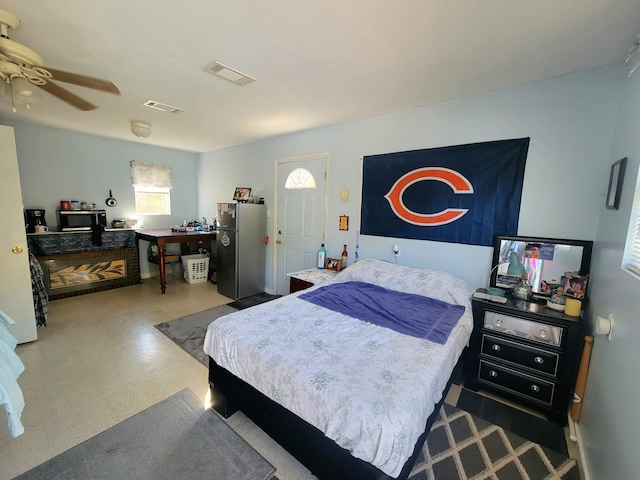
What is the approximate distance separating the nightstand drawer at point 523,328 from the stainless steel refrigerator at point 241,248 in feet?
10.8

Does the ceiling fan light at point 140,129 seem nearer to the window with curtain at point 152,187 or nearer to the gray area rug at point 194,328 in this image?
the window with curtain at point 152,187

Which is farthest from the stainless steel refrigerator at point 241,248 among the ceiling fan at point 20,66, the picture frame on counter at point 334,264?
the ceiling fan at point 20,66

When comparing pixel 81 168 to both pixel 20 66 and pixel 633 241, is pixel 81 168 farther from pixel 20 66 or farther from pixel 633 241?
pixel 633 241

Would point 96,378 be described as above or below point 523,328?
below

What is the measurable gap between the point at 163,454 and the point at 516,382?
96.7 inches

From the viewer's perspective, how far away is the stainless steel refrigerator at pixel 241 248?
13.5 feet

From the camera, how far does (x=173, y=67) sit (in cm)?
208

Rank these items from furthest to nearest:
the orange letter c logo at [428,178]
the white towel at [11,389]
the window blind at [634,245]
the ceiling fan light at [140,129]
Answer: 1. the ceiling fan light at [140,129]
2. the orange letter c logo at [428,178]
3. the window blind at [634,245]
4. the white towel at [11,389]

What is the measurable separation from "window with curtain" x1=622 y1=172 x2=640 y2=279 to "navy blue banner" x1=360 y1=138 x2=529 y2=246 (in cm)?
86

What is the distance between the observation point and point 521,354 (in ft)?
6.51

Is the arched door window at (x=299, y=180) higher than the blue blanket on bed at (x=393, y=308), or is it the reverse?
the arched door window at (x=299, y=180)

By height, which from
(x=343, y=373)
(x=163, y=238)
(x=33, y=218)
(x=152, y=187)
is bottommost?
(x=343, y=373)

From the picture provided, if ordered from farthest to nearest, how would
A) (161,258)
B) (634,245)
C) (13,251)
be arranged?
(161,258)
(13,251)
(634,245)

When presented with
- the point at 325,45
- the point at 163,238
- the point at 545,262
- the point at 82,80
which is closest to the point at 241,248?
the point at 163,238
